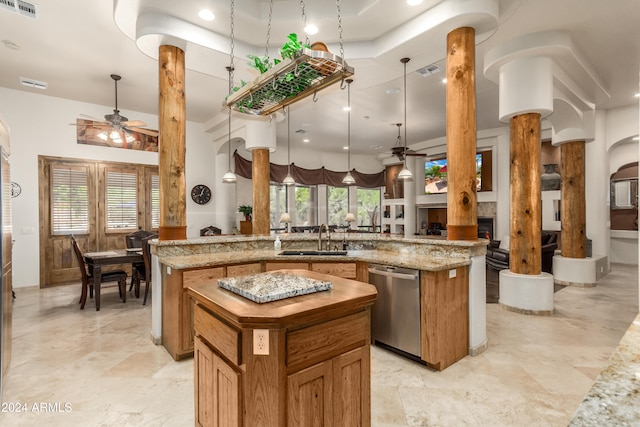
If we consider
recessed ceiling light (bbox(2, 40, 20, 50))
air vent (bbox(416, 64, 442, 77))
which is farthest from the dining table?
air vent (bbox(416, 64, 442, 77))

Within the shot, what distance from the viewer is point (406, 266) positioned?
2.91m

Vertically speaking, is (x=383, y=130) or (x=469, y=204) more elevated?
(x=383, y=130)

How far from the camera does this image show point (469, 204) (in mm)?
3156

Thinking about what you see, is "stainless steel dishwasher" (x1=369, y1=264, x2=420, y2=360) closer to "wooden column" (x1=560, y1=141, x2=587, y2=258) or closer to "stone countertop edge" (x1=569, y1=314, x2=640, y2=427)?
"stone countertop edge" (x1=569, y1=314, x2=640, y2=427)

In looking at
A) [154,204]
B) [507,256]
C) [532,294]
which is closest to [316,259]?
[532,294]

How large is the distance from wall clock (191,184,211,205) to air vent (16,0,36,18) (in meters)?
4.31

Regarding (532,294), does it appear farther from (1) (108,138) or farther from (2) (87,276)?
(1) (108,138)

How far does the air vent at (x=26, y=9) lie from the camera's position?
3.32m

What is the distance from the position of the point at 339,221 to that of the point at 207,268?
26.5ft

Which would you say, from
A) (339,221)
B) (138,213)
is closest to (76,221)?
(138,213)

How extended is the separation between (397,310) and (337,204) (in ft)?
26.5

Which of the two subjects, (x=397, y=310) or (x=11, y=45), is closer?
(x=397, y=310)

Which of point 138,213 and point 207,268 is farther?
point 138,213

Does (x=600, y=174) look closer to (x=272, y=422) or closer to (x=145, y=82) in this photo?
(x=272, y=422)
